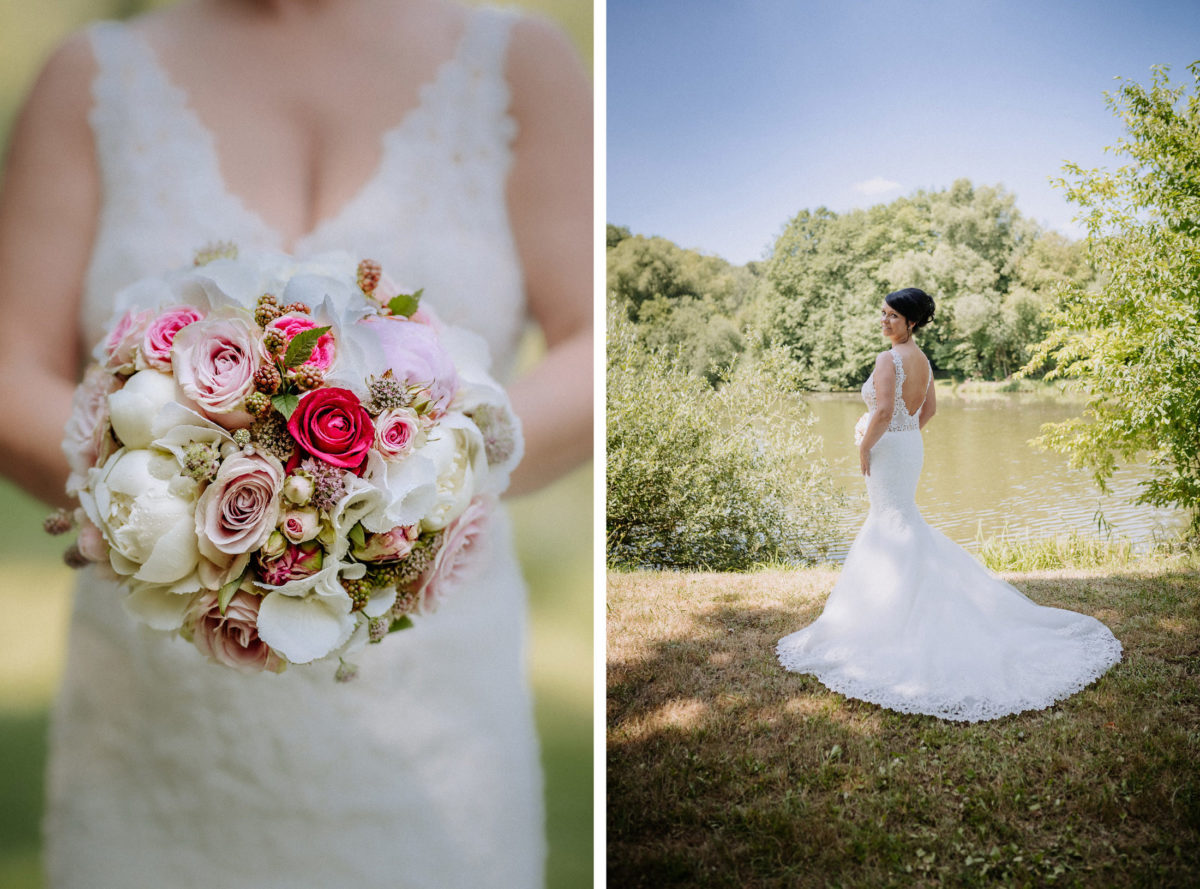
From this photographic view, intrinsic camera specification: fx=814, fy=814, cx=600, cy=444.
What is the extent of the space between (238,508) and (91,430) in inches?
13.8

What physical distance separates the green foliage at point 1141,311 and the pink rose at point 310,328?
166 centimetres

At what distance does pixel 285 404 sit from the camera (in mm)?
→ 1257

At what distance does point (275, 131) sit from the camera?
176 cm

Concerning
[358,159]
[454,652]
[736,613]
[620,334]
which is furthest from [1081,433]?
[358,159]

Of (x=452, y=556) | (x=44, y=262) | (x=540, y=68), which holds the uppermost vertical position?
(x=540, y=68)

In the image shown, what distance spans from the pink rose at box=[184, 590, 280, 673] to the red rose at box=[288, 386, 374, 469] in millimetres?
256

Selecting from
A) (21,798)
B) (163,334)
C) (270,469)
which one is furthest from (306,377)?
(21,798)

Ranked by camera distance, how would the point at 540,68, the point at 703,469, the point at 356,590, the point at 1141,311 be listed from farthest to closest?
the point at 703,469, the point at 1141,311, the point at 540,68, the point at 356,590

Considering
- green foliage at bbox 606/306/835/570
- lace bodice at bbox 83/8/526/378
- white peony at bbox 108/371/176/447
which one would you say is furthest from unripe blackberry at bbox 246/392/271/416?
green foliage at bbox 606/306/835/570

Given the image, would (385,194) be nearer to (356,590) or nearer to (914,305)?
(356,590)

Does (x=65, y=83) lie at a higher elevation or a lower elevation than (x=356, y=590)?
higher

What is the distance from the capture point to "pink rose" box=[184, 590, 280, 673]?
1.26m

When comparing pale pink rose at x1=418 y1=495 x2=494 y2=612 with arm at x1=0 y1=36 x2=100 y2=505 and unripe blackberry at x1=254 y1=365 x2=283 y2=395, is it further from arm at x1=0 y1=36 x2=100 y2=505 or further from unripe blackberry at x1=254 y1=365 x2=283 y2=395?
arm at x1=0 y1=36 x2=100 y2=505

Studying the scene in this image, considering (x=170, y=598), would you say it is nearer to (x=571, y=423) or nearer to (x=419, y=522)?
(x=419, y=522)
